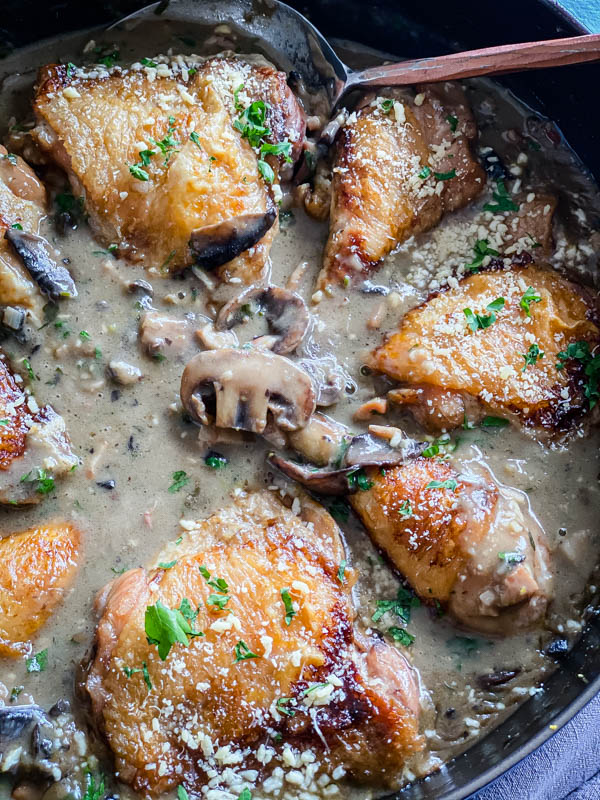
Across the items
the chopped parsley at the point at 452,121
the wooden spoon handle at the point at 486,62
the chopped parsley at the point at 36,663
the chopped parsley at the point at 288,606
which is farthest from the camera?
the chopped parsley at the point at 452,121

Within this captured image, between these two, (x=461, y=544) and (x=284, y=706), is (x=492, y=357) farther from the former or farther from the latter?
(x=284, y=706)

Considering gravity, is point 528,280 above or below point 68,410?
above

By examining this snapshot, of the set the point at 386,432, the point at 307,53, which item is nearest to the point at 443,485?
the point at 386,432

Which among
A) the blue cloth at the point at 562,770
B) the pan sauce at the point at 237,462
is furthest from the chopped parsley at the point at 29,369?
the blue cloth at the point at 562,770

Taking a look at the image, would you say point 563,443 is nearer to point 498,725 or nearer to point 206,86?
point 498,725

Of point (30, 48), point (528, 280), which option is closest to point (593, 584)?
point (528, 280)

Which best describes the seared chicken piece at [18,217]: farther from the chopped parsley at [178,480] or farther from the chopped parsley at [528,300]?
the chopped parsley at [528,300]
